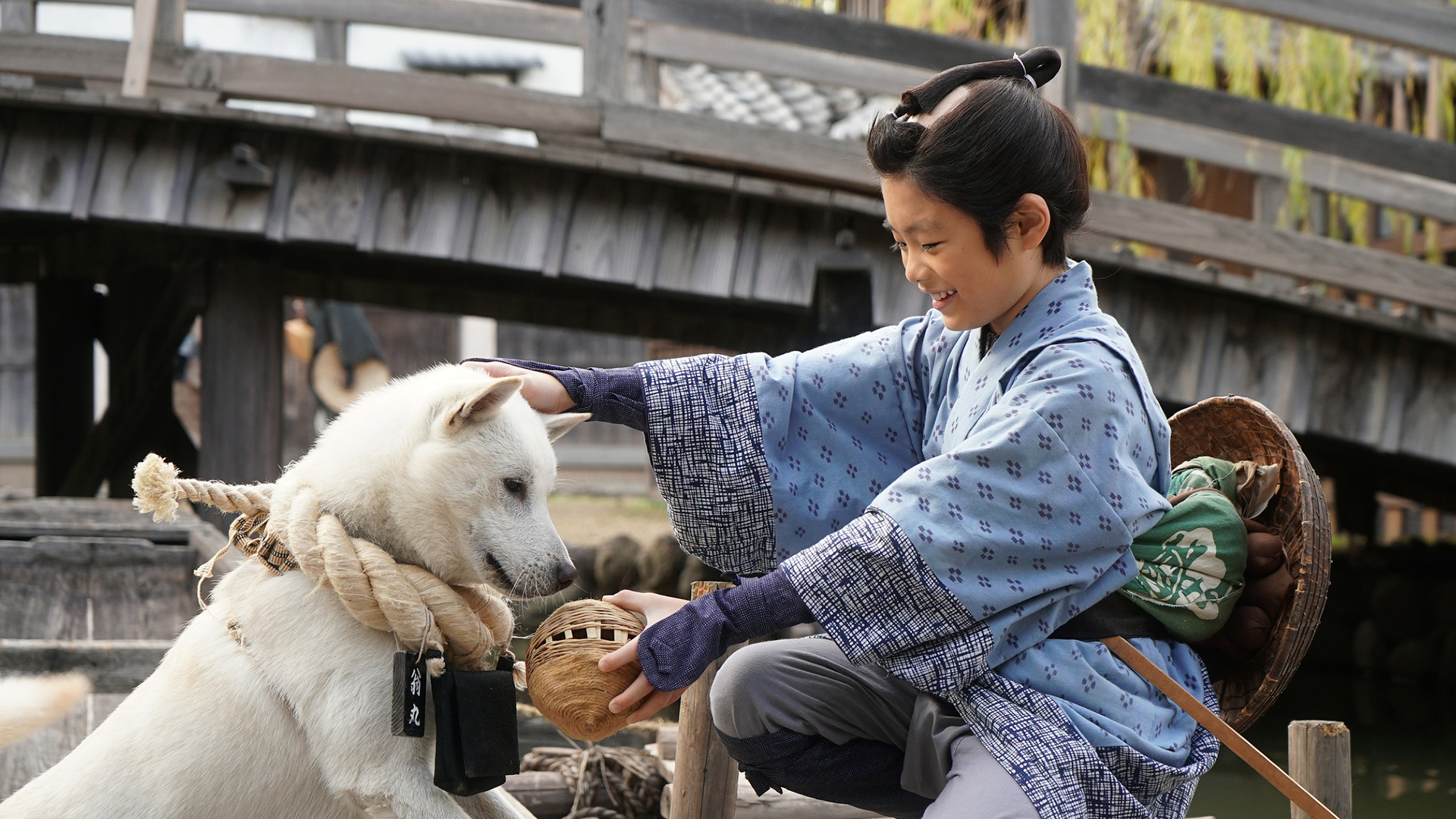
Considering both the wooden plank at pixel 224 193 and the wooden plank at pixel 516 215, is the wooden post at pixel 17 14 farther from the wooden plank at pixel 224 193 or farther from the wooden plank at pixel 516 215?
the wooden plank at pixel 516 215

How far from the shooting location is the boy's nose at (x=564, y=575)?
1.90 metres

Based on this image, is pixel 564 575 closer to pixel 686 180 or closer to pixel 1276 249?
pixel 686 180

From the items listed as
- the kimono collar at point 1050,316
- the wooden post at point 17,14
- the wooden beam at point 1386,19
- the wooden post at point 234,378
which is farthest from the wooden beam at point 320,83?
the kimono collar at point 1050,316

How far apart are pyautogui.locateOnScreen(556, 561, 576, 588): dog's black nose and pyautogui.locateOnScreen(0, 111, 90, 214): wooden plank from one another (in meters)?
4.17

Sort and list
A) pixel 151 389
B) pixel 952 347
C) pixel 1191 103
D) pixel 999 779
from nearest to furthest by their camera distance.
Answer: pixel 999 779
pixel 952 347
pixel 1191 103
pixel 151 389

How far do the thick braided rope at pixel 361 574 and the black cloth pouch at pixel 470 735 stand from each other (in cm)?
5

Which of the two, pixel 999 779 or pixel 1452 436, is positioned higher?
pixel 1452 436

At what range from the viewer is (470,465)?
6.17ft

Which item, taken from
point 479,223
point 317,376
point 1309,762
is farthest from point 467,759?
point 317,376

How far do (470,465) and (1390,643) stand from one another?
657cm

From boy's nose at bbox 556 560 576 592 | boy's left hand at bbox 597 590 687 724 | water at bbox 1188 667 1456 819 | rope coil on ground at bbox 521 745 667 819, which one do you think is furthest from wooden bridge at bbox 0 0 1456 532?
boy's left hand at bbox 597 590 687 724


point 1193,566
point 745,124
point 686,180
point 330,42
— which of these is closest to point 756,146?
point 745,124

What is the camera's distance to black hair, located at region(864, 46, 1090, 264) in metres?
1.85

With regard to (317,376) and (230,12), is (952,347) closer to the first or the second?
(230,12)
